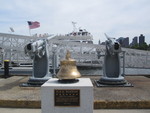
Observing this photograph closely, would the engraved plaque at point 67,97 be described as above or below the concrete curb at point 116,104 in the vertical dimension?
above

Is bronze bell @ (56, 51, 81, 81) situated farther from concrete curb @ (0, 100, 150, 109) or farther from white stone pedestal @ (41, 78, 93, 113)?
concrete curb @ (0, 100, 150, 109)

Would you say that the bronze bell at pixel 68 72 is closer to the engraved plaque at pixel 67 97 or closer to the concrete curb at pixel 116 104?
the engraved plaque at pixel 67 97

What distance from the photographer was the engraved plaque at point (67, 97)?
4.04 metres

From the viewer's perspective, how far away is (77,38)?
5169cm

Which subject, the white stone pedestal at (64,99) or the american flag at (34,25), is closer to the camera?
the white stone pedestal at (64,99)

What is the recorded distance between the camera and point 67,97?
4.05 m

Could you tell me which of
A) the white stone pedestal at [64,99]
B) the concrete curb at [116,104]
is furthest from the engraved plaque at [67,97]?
the concrete curb at [116,104]

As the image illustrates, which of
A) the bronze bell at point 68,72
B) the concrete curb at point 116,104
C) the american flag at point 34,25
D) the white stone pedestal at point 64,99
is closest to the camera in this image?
the white stone pedestal at point 64,99

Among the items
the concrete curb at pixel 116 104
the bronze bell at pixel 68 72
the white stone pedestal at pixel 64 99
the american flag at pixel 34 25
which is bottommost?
the concrete curb at pixel 116 104

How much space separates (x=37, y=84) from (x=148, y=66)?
1031 inches

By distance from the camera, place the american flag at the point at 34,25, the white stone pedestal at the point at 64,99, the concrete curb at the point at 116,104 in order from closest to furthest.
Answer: the white stone pedestal at the point at 64,99
the concrete curb at the point at 116,104
the american flag at the point at 34,25

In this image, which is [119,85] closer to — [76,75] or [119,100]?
[119,100]

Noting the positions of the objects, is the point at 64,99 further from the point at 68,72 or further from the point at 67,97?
the point at 68,72

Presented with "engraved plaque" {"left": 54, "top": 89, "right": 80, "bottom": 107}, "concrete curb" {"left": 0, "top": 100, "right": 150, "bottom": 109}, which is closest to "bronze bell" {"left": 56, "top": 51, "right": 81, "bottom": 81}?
"engraved plaque" {"left": 54, "top": 89, "right": 80, "bottom": 107}
